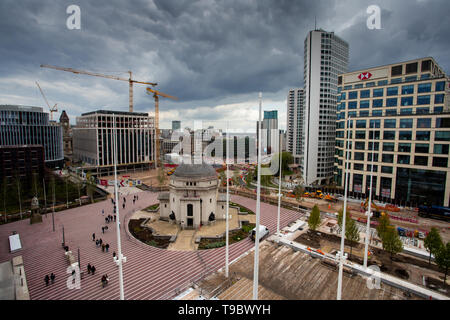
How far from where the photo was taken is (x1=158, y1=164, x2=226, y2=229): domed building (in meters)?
38.1

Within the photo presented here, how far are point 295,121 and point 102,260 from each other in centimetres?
11770

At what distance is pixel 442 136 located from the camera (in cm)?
4338

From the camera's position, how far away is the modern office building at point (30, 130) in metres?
78.3

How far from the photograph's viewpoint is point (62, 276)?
25.5 metres

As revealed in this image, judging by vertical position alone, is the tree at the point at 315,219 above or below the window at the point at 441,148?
below

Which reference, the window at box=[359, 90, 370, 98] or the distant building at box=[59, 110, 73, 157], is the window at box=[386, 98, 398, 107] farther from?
the distant building at box=[59, 110, 73, 157]

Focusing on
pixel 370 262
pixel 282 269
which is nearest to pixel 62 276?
pixel 282 269

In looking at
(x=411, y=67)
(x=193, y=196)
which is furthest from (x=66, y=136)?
(x=411, y=67)

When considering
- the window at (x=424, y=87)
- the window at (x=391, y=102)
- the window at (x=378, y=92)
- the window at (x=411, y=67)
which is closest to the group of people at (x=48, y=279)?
the window at (x=391, y=102)

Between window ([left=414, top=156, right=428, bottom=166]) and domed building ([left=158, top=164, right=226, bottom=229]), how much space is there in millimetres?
41948

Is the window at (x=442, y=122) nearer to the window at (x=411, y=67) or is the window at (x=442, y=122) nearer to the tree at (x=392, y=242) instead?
the window at (x=411, y=67)

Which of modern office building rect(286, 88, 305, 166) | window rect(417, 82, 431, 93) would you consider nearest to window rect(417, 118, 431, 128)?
window rect(417, 82, 431, 93)

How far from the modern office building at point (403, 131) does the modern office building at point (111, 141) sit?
243 ft

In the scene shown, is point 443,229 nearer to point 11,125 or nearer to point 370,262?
point 370,262
